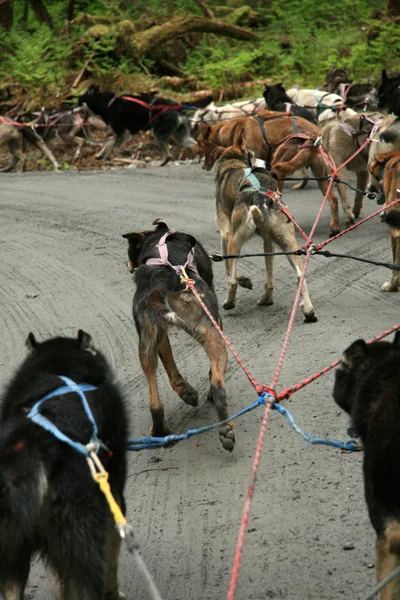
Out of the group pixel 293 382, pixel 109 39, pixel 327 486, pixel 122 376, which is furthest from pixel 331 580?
pixel 109 39

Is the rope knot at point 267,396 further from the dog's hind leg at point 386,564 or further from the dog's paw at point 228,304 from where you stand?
the dog's paw at point 228,304

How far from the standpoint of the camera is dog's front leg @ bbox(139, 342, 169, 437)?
5566 millimetres

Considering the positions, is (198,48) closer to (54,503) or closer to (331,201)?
(331,201)

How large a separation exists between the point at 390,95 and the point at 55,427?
10749mm

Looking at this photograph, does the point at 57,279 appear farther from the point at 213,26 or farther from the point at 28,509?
the point at 213,26

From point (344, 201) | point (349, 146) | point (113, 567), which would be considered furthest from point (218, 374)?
point (349, 146)

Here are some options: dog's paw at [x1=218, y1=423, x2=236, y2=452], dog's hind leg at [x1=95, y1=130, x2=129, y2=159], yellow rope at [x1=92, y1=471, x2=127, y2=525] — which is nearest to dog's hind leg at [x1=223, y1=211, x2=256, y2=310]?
dog's paw at [x1=218, y1=423, x2=236, y2=452]

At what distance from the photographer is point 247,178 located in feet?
27.2

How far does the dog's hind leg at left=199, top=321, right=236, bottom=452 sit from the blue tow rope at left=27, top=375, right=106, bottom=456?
1754mm

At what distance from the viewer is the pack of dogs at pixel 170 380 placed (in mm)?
3117

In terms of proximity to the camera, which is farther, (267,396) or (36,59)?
(36,59)

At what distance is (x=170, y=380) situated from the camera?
613 centimetres

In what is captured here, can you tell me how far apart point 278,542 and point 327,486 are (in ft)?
2.10

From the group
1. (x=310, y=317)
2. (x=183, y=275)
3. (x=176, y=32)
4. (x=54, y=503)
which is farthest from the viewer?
(x=176, y=32)
